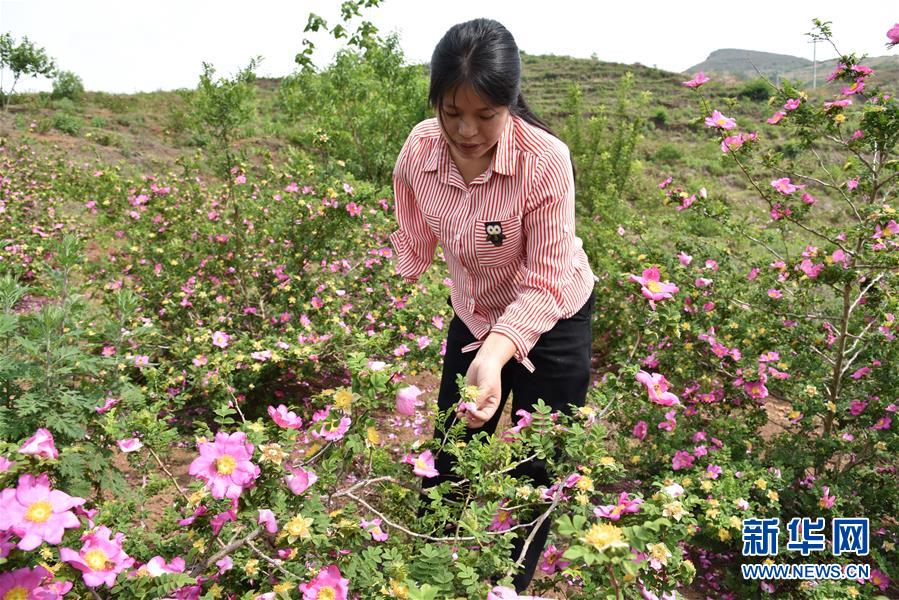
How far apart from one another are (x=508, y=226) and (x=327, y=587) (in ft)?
2.84

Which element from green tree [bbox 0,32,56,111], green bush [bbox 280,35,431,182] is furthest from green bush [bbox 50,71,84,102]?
green bush [bbox 280,35,431,182]

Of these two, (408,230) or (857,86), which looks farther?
(857,86)

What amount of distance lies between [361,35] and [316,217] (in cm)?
303

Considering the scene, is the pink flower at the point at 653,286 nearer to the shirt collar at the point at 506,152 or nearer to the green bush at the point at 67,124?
the shirt collar at the point at 506,152

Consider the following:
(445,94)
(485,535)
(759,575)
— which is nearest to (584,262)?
(445,94)

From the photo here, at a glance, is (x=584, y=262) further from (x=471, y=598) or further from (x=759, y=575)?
(x=759, y=575)

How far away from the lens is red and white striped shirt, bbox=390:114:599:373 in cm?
134

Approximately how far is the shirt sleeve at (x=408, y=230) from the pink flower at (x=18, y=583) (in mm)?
1113

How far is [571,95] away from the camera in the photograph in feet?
22.4

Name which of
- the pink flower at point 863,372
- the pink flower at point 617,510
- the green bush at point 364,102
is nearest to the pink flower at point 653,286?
the pink flower at point 617,510

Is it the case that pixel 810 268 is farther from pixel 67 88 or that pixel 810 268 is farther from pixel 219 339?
pixel 67 88

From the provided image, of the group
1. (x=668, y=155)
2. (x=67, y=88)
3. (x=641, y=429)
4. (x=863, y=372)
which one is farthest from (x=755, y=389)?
(x=67, y=88)

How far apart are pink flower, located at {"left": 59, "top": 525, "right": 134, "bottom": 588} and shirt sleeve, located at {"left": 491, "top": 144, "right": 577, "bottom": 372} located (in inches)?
32.7

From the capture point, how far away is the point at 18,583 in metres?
0.78
